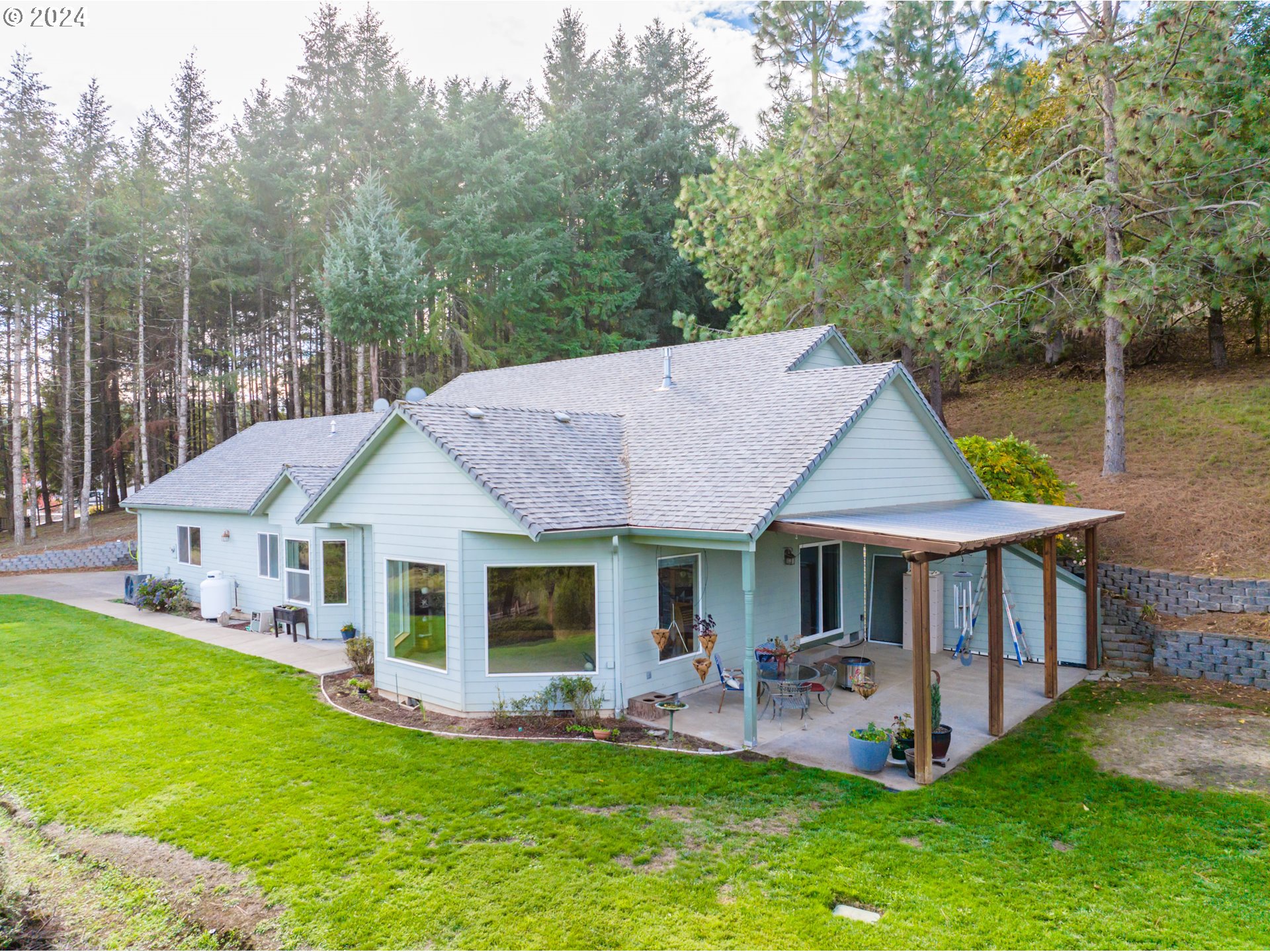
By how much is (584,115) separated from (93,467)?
31248 millimetres

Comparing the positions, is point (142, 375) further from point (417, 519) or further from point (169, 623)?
point (417, 519)

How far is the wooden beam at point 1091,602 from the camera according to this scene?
11867 mm

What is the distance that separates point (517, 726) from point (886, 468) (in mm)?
6830

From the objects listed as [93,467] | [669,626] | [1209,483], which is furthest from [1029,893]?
[93,467]

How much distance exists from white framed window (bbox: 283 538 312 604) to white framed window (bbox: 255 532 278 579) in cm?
73

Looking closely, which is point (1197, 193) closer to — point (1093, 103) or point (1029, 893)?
point (1093, 103)

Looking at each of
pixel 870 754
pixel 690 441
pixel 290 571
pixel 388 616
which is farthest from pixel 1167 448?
pixel 290 571

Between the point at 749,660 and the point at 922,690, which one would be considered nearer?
the point at 922,690

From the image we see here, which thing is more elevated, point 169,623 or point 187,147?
point 187,147

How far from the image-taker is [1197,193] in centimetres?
1644

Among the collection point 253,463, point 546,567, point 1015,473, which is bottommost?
point 546,567

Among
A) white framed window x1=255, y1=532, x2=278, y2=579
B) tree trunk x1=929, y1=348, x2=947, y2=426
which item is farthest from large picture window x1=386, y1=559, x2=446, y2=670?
tree trunk x1=929, y1=348, x2=947, y2=426

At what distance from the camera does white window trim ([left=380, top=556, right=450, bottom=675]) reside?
1006 cm

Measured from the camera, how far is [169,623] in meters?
16.6
